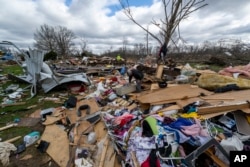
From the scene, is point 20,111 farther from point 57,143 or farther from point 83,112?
point 57,143

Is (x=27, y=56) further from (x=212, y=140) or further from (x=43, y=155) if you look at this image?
(x=212, y=140)

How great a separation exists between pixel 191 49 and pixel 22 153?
18777mm

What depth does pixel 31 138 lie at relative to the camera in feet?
12.8

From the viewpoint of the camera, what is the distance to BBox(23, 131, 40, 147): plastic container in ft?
12.5

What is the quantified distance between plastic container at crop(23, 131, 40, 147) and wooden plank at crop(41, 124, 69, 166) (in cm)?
14

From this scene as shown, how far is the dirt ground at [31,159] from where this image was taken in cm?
320

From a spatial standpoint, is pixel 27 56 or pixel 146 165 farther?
pixel 27 56

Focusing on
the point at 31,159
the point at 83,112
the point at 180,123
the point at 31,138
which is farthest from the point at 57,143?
the point at 180,123

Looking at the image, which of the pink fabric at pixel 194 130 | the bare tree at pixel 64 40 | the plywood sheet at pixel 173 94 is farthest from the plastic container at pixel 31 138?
the bare tree at pixel 64 40

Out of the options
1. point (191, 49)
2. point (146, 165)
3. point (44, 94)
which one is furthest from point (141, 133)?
point (191, 49)

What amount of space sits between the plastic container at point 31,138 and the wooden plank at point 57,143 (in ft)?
0.47

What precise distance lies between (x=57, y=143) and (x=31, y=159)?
0.51m

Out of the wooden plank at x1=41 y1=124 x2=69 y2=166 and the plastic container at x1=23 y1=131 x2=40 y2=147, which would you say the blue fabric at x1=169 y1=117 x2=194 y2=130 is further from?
the plastic container at x1=23 y1=131 x2=40 y2=147

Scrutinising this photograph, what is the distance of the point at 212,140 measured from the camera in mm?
2348
